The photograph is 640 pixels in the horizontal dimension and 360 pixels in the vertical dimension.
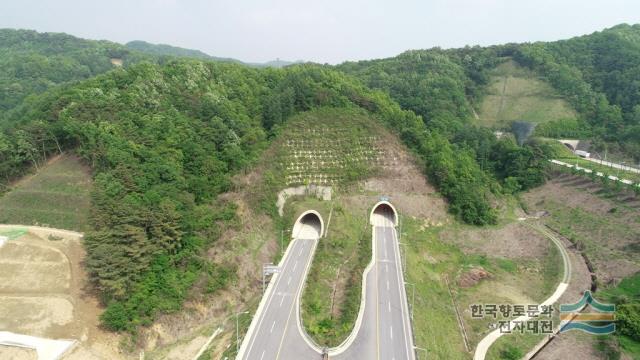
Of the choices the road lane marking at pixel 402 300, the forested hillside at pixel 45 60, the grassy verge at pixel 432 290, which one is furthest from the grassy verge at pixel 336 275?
the forested hillside at pixel 45 60

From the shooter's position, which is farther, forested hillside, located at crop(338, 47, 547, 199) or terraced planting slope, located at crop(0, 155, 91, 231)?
forested hillside, located at crop(338, 47, 547, 199)

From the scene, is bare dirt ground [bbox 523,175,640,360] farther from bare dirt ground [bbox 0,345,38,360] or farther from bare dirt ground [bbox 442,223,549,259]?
bare dirt ground [bbox 0,345,38,360]

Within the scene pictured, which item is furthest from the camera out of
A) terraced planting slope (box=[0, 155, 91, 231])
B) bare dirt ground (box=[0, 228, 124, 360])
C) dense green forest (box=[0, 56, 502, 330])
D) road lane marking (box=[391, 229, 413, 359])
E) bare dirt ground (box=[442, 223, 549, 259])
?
bare dirt ground (box=[442, 223, 549, 259])

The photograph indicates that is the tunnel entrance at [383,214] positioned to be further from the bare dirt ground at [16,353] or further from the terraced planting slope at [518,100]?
the terraced planting slope at [518,100]

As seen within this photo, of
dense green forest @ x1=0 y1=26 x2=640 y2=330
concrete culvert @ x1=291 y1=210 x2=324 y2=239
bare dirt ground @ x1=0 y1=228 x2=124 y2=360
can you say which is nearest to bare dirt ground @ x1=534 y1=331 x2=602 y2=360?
dense green forest @ x1=0 y1=26 x2=640 y2=330

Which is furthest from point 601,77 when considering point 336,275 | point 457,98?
point 336,275

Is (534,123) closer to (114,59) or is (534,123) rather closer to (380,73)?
(380,73)

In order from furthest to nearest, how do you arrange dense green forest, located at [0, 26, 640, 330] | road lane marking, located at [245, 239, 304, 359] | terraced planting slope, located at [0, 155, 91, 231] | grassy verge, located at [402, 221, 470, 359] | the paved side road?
terraced planting slope, located at [0, 155, 91, 231]
dense green forest, located at [0, 26, 640, 330]
grassy verge, located at [402, 221, 470, 359]
road lane marking, located at [245, 239, 304, 359]
the paved side road
